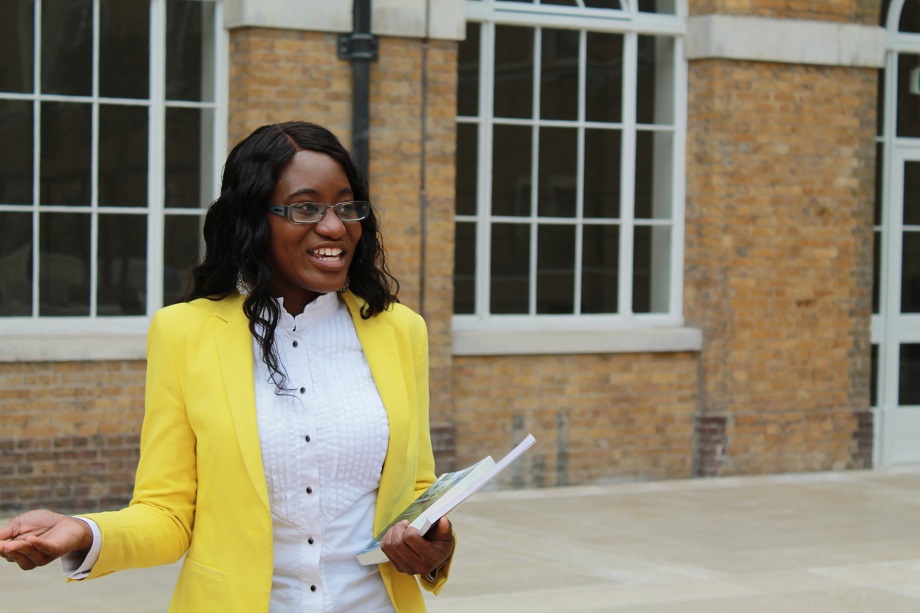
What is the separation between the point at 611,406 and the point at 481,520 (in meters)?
1.72

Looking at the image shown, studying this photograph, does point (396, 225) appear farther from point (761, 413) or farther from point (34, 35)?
point (761, 413)

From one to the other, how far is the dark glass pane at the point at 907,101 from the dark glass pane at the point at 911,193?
263mm

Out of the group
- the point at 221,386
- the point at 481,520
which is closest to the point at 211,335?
the point at 221,386

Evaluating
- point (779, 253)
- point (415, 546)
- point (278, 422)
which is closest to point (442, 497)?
point (415, 546)

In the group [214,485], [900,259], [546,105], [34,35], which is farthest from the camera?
[900,259]

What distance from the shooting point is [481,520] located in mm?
8734

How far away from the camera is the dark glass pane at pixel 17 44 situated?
8.48 m

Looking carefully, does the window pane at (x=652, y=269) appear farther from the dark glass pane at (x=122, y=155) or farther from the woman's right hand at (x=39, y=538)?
the woman's right hand at (x=39, y=538)

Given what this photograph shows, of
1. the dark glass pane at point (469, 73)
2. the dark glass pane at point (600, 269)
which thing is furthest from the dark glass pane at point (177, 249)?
the dark glass pane at point (600, 269)

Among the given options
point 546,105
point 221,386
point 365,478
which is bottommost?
point 365,478

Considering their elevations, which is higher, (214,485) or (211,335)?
(211,335)

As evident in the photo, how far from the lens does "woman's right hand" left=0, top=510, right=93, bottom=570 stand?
236 centimetres

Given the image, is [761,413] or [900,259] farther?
[900,259]

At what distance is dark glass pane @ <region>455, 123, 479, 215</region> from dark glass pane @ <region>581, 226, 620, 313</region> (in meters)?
0.89
